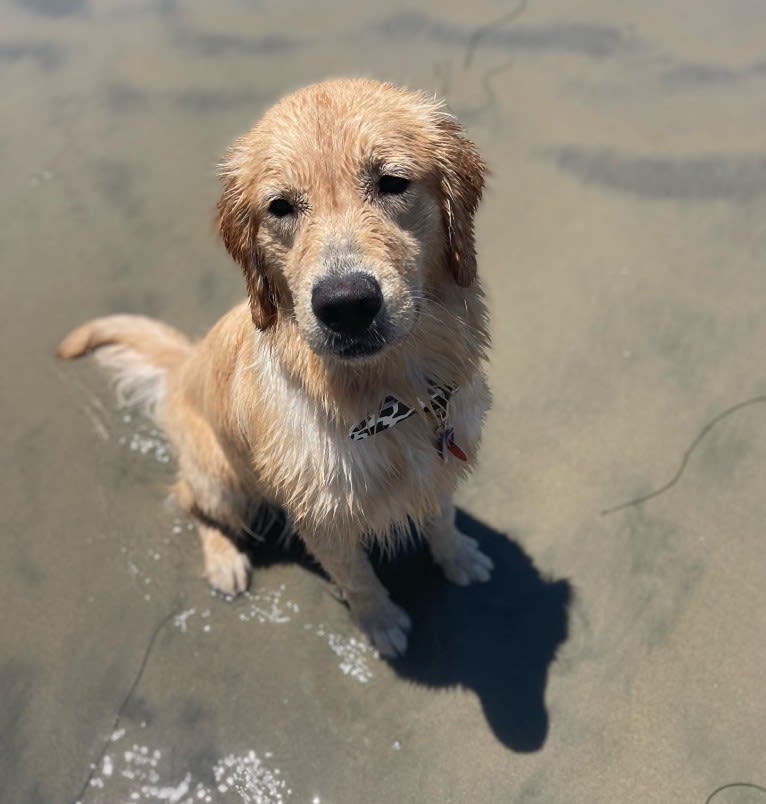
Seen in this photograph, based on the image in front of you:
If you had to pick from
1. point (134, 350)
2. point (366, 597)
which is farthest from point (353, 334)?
point (134, 350)

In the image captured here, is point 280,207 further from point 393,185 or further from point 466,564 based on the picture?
point 466,564

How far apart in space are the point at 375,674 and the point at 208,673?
2.31 feet

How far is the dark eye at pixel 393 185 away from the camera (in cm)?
230

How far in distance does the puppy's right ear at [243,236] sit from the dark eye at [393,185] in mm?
427

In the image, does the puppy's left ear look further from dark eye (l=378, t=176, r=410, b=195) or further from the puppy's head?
dark eye (l=378, t=176, r=410, b=195)

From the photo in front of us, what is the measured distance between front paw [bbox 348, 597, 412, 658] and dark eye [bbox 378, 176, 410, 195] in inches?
67.0

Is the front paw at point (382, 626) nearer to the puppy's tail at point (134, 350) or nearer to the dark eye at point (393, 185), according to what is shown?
the puppy's tail at point (134, 350)

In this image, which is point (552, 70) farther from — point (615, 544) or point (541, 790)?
point (541, 790)

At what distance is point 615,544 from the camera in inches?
136

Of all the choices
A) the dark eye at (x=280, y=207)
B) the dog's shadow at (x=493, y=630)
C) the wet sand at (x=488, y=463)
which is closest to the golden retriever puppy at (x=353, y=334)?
the dark eye at (x=280, y=207)

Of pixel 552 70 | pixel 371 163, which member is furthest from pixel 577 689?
pixel 552 70

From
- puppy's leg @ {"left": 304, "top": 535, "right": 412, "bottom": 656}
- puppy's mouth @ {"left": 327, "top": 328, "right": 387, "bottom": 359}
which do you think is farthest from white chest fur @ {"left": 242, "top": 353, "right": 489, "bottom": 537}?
puppy's mouth @ {"left": 327, "top": 328, "right": 387, "bottom": 359}

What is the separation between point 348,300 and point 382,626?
168 centimetres

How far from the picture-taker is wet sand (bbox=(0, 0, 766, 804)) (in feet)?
→ 10.1
